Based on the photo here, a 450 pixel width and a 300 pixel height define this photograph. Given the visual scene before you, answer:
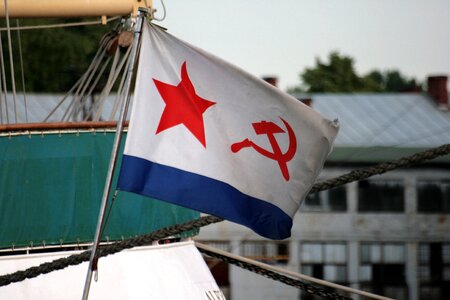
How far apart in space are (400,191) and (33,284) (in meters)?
43.1

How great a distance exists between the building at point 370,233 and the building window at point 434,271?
0.04 metres

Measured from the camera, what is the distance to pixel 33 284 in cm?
1488

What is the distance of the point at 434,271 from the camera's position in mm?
56938

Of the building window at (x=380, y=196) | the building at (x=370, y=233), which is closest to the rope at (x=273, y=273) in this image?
the building at (x=370, y=233)

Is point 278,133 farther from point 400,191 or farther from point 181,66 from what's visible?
point 400,191

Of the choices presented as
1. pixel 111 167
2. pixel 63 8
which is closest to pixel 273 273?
pixel 63 8

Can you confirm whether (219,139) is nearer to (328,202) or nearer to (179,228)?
(179,228)

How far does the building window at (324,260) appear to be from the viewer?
56000 mm

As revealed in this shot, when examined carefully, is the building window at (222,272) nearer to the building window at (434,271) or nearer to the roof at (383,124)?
the roof at (383,124)

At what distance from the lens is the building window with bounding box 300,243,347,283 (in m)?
56.0

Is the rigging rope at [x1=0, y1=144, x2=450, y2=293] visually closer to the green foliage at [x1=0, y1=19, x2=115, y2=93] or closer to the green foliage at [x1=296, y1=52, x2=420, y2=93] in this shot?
the green foliage at [x1=0, y1=19, x2=115, y2=93]

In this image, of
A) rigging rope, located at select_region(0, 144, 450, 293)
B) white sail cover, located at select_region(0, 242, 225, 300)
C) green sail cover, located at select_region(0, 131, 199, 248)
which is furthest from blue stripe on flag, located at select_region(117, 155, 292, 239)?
green sail cover, located at select_region(0, 131, 199, 248)

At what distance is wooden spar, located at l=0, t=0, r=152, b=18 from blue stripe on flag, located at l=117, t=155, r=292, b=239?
5603 mm

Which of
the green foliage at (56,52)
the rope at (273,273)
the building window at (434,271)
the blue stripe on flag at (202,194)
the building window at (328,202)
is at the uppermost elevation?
the green foliage at (56,52)
